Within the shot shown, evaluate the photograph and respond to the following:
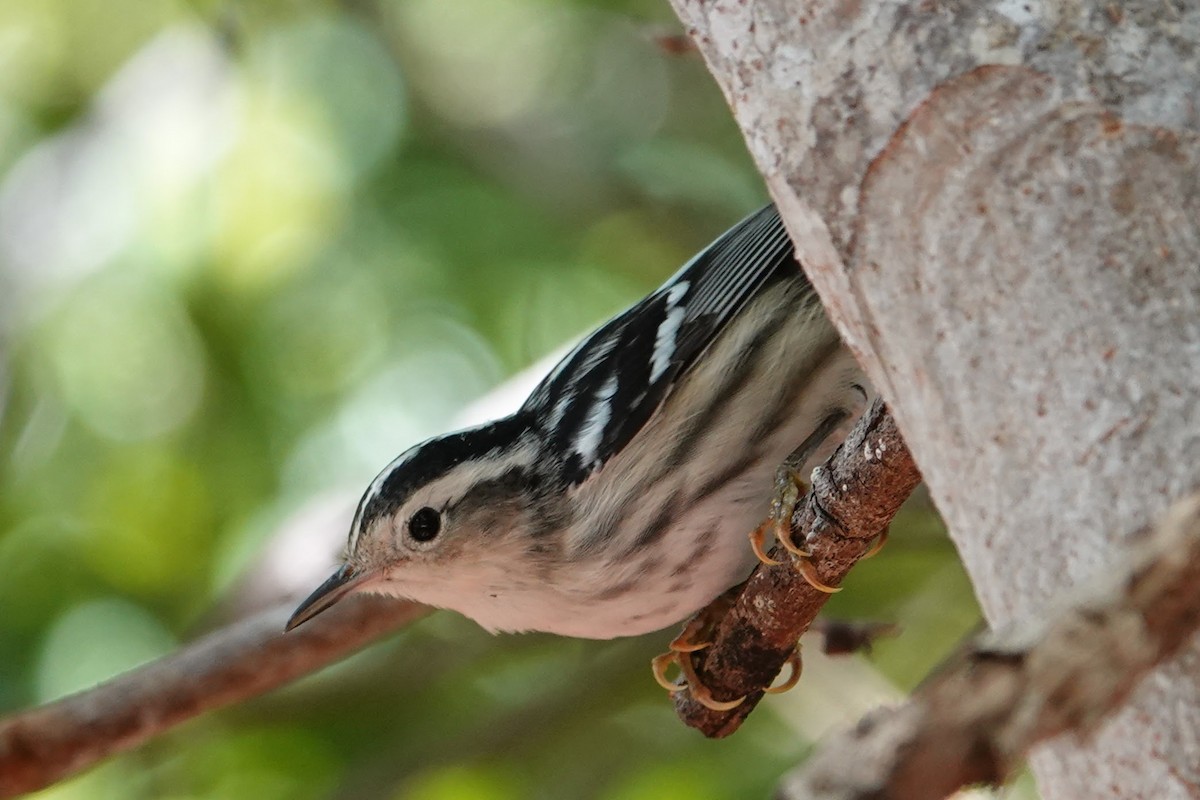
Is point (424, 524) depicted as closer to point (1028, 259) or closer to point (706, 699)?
point (706, 699)

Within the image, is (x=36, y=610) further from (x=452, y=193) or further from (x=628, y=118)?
(x=628, y=118)

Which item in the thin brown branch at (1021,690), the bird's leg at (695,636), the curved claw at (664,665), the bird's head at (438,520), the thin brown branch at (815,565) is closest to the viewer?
the thin brown branch at (1021,690)

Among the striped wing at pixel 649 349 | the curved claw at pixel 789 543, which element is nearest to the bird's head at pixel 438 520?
the striped wing at pixel 649 349

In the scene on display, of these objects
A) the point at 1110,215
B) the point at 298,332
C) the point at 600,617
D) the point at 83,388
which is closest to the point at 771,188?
the point at 1110,215

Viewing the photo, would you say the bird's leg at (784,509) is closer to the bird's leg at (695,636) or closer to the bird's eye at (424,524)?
the bird's leg at (695,636)

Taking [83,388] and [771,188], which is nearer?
[771,188]
